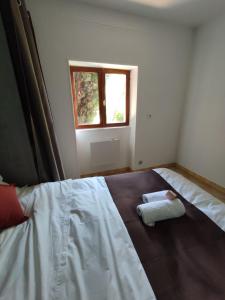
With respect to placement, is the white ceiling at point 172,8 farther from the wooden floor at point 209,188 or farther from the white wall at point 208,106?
the wooden floor at point 209,188

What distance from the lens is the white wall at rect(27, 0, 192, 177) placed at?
191cm

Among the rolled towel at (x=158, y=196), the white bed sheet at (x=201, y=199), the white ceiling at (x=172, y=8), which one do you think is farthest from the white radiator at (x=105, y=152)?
the white ceiling at (x=172, y=8)

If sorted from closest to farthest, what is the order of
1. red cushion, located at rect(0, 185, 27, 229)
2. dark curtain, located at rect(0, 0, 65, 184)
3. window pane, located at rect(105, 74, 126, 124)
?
red cushion, located at rect(0, 185, 27, 229) < dark curtain, located at rect(0, 0, 65, 184) < window pane, located at rect(105, 74, 126, 124)

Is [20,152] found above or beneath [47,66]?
beneath

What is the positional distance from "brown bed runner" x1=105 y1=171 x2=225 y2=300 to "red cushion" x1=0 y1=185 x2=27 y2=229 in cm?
68

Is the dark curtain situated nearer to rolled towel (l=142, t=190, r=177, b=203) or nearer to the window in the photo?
the window

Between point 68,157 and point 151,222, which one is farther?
point 68,157

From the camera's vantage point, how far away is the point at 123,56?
2275 mm

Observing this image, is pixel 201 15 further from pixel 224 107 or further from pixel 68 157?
pixel 68 157

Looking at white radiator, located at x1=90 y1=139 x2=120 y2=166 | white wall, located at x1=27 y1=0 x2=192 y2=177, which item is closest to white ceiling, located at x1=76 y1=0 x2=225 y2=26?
white wall, located at x1=27 y1=0 x2=192 y2=177

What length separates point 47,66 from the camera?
6.52 ft

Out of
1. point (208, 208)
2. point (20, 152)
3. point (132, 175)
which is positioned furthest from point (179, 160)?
point (20, 152)

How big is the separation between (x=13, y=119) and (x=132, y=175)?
4.46ft

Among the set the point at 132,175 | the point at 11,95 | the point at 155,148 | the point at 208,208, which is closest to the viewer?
the point at 208,208
